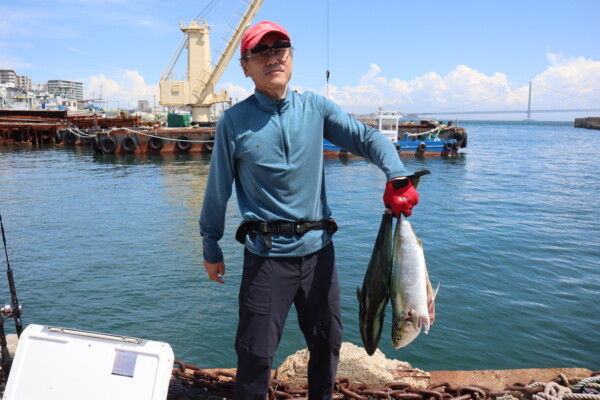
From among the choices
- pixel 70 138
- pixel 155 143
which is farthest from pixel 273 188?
pixel 70 138

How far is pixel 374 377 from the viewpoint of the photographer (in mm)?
3359

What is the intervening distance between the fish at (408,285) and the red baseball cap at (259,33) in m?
1.10

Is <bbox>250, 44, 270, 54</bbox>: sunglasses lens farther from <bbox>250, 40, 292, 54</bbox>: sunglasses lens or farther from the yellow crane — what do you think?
the yellow crane

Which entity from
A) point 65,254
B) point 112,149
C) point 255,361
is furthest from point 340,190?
point 112,149

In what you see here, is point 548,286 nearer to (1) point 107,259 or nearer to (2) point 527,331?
(2) point 527,331

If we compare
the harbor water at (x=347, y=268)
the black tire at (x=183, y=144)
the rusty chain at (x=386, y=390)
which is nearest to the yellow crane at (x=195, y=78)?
the black tire at (x=183, y=144)

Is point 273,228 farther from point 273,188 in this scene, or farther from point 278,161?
point 278,161

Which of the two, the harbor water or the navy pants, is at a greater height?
the navy pants

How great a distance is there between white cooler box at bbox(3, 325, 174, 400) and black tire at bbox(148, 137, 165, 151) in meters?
28.5

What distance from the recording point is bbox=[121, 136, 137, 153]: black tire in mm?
29281

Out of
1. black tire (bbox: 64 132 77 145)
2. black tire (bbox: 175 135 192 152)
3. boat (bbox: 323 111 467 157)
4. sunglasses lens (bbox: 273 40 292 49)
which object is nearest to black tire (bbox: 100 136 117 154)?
black tire (bbox: 175 135 192 152)

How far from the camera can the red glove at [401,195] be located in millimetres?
2139

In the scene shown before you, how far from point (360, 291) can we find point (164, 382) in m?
1.15

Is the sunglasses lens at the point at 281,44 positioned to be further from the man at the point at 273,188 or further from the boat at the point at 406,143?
the boat at the point at 406,143
